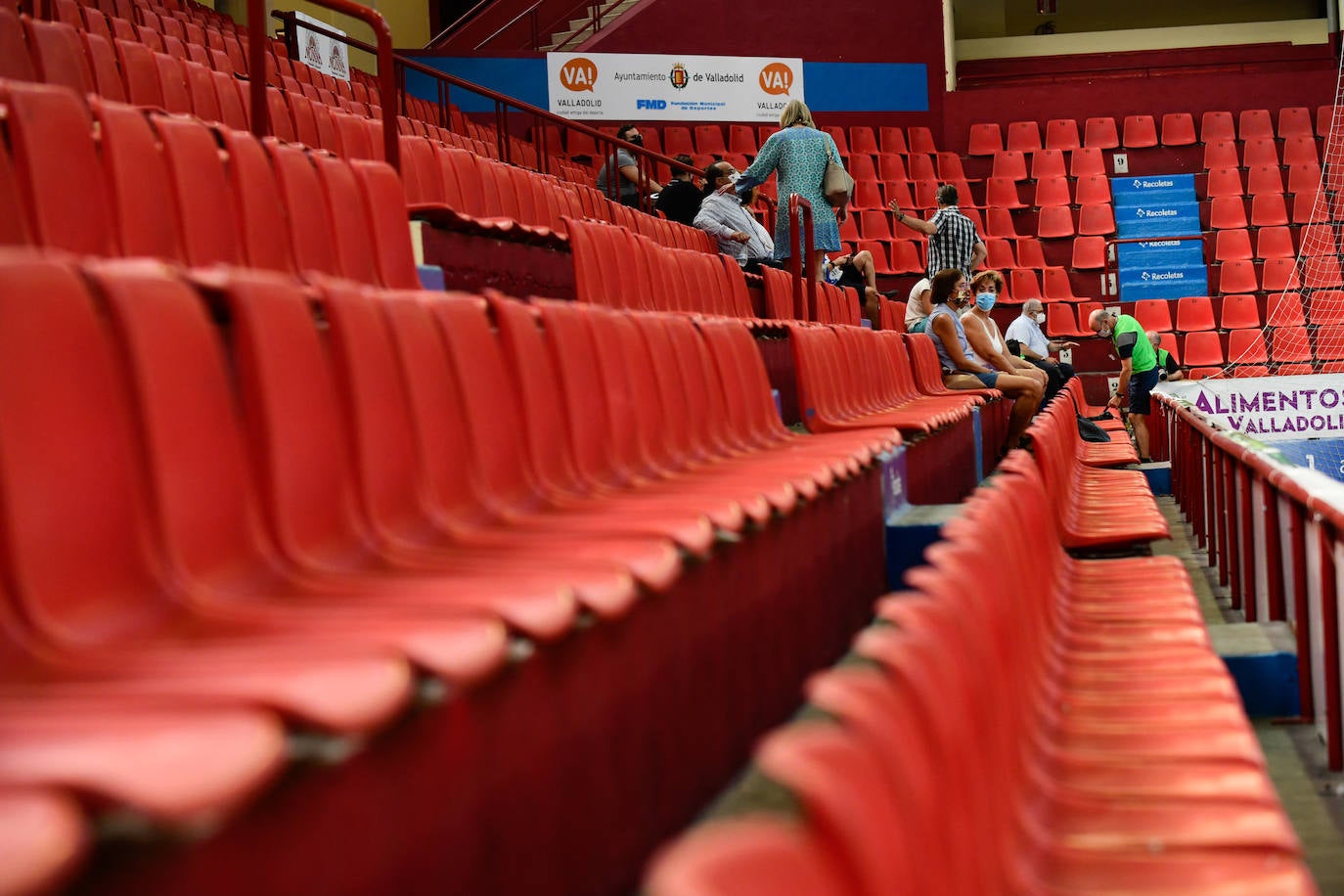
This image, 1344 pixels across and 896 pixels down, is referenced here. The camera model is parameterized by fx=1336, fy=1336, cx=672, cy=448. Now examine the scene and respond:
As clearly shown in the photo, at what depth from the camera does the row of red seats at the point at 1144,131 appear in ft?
18.4

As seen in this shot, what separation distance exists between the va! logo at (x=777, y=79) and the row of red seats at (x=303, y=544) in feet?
15.1

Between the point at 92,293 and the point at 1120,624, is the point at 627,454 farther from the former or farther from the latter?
the point at 92,293

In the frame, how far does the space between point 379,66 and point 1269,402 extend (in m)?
2.55

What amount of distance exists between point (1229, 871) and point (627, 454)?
0.71 meters

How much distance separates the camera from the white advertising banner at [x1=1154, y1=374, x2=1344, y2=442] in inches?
133

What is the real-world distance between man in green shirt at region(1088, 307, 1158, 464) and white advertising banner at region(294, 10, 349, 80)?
8.28 feet

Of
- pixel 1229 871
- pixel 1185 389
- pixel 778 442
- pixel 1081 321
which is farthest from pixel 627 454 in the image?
pixel 1081 321

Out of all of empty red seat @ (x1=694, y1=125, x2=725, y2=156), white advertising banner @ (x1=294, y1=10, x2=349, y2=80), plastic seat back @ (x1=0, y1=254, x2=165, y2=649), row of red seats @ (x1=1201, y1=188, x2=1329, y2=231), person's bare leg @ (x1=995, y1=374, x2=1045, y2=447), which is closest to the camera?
plastic seat back @ (x1=0, y1=254, x2=165, y2=649)

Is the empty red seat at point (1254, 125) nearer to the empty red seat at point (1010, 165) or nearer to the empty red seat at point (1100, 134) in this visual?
the empty red seat at point (1100, 134)

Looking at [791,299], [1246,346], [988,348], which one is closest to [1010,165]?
[1246,346]

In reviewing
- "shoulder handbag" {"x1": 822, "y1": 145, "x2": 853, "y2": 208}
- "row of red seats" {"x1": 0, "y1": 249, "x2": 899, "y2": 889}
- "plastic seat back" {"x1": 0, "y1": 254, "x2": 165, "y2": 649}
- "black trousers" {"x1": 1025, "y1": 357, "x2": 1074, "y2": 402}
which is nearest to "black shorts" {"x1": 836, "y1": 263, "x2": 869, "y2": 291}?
"black trousers" {"x1": 1025, "y1": 357, "x2": 1074, "y2": 402}

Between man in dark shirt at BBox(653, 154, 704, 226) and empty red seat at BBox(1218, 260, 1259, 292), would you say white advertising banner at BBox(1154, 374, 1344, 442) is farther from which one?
empty red seat at BBox(1218, 260, 1259, 292)

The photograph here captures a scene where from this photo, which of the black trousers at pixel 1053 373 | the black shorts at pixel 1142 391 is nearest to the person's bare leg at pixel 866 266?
the black trousers at pixel 1053 373

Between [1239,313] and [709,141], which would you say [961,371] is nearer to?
[1239,313]
